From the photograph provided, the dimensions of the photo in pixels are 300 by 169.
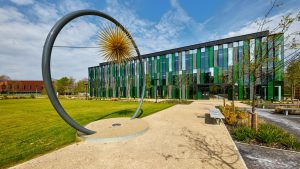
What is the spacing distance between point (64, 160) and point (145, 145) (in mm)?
2735

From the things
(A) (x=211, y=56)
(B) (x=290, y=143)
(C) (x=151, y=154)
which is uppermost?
(A) (x=211, y=56)

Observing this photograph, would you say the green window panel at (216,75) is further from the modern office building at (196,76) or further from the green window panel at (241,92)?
the green window panel at (241,92)

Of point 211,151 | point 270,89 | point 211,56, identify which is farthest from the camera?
point 211,56

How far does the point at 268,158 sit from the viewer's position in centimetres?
489

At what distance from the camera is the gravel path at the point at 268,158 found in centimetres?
443

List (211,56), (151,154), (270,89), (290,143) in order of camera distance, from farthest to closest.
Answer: (211,56) < (270,89) < (290,143) < (151,154)

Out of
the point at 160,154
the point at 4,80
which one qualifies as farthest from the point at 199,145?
the point at 4,80

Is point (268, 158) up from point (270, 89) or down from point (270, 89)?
down

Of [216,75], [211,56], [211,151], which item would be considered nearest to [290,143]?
[211,151]

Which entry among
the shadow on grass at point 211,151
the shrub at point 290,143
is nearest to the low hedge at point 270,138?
the shrub at point 290,143

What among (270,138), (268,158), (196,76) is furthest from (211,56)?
(268,158)

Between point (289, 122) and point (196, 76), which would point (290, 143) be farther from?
point (196, 76)

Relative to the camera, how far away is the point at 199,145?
6012mm

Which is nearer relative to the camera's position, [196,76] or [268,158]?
[268,158]
